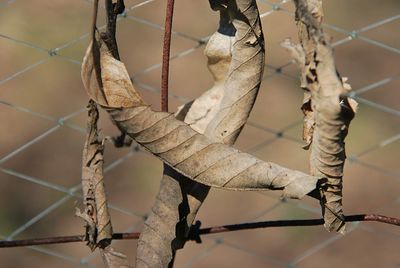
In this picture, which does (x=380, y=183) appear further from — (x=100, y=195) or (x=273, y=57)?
(x=100, y=195)

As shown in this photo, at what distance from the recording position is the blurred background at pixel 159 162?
2.01m

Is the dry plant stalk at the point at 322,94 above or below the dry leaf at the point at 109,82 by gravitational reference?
below

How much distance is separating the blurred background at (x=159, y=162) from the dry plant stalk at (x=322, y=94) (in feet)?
3.48

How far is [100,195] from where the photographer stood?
771mm

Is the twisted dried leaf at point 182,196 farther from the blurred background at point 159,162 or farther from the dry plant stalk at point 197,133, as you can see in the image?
the blurred background at point 159,162

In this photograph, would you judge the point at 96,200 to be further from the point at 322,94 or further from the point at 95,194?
the point at 322,94

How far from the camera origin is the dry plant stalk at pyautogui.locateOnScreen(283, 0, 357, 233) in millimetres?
576

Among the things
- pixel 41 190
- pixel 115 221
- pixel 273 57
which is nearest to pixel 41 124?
pixel 41 190

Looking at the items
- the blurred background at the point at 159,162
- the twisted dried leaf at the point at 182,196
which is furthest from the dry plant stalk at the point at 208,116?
the blurred background at the point at 159,162

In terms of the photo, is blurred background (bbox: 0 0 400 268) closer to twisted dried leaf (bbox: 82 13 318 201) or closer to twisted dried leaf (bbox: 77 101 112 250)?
twisted dried leaf (bbox: 77 101 112 250)

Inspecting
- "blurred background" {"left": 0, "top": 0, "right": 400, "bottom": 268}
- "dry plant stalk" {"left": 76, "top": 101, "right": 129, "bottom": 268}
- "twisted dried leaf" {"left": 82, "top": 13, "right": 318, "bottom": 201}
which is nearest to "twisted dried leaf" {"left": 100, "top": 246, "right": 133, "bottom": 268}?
"dry plant stalk" {"left": 76, "top": 101, "right": 129, "bottom": 268}

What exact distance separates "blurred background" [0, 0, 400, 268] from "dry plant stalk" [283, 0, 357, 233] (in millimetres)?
1060

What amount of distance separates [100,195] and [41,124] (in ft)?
5.28

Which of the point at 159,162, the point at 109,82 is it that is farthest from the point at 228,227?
the point at 159,162
